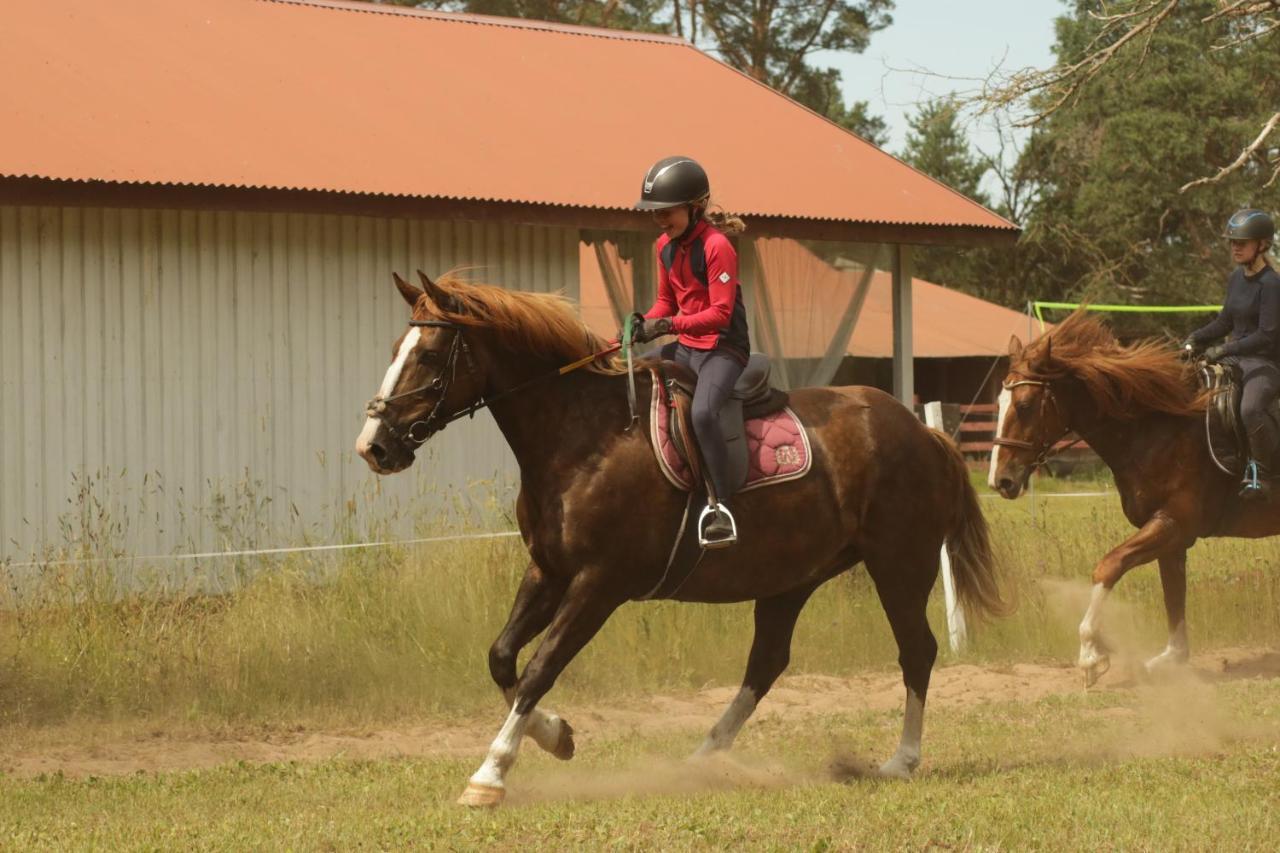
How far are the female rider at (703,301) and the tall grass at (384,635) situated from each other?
2.55 m

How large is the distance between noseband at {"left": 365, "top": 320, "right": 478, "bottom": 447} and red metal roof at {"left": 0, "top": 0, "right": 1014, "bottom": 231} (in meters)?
5.61

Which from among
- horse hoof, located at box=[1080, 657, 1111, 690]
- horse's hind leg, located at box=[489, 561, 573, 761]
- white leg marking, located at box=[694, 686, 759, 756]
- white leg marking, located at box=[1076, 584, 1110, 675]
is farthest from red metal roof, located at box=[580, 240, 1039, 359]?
horse's hind leg, located at box=[489, 561, 573, 761]

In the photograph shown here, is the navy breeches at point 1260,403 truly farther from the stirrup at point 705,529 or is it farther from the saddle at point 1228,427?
the stirrup at point 705,529

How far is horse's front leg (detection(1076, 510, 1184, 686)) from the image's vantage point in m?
10.7

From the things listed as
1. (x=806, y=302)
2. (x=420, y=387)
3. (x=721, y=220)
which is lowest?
(x=420, y=387)

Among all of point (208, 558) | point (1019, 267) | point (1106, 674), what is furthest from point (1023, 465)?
point (1019, 267)

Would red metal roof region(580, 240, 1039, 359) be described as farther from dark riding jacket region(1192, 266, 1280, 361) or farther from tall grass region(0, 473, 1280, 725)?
dark riding jacket region(1192, 266, 1280, 361)

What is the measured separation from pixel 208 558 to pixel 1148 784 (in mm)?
7598

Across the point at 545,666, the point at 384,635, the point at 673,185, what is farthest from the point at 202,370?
the point at 545,666

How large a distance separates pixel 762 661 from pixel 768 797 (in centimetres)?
134

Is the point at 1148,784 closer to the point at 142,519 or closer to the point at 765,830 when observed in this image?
the point at 765,830

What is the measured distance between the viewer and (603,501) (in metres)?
7.43

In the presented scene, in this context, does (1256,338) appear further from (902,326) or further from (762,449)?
(902,326)

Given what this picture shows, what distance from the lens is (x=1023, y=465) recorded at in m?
11.0
